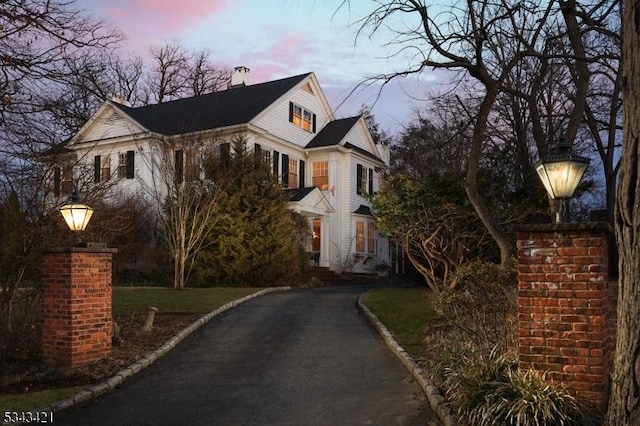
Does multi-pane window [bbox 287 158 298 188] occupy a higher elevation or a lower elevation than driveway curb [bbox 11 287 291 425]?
higher

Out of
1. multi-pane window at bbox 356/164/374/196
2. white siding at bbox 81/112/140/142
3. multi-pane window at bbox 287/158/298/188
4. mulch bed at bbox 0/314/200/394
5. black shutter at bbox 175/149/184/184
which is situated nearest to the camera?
mulch bed at bbox 0/314/200/394

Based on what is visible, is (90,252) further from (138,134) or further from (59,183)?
(138,134)

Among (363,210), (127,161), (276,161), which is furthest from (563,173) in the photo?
(127,161)

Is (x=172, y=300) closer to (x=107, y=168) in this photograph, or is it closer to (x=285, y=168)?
(x=107, y=168)

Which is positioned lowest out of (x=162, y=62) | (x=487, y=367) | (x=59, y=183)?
(x=487, y=367)

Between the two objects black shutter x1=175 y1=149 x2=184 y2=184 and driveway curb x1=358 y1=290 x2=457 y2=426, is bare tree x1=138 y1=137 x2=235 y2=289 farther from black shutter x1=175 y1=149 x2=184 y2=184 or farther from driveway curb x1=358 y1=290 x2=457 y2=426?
driveway curb x1=358 y1=290 x2=457 y2=426

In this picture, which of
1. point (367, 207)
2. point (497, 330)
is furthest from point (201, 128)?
point (497, 330)

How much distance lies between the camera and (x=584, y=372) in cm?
500

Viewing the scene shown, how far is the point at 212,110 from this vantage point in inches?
1046

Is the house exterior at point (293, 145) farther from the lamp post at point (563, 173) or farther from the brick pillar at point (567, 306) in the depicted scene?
the brick pillar at point (567, 306)

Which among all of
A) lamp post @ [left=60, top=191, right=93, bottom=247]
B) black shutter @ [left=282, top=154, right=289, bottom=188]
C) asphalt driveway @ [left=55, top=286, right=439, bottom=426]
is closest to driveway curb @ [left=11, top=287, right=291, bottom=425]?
asphalt driveway @ [left=55, top=286, right=439, bottom=426]

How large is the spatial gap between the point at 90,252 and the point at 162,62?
3772cm

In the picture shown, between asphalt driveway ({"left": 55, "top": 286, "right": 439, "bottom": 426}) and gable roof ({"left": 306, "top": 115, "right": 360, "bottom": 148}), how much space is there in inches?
639

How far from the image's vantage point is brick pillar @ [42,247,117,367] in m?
7.79
